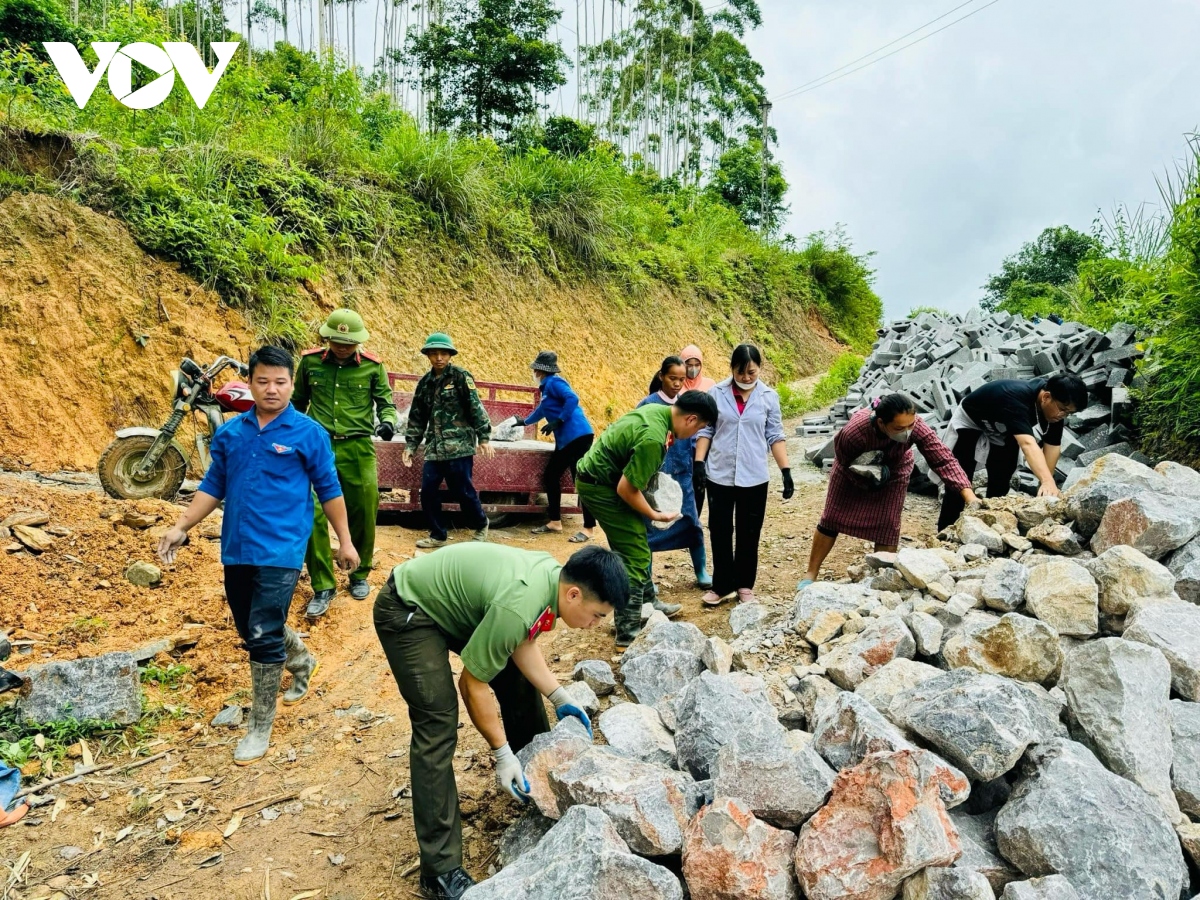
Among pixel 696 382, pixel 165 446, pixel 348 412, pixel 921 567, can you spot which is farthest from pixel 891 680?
pixel 165 446

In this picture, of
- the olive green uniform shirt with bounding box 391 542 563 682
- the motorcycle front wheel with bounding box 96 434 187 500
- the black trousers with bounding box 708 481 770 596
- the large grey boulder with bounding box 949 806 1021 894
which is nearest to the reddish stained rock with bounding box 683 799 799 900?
the large grey boulder with bounding box 949 806 1021 894

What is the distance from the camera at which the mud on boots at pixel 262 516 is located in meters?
3.06

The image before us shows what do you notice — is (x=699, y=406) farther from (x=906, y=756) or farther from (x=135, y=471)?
(x=135, y=471)

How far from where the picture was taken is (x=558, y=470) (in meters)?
6.66

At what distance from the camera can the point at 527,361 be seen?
36.3ft

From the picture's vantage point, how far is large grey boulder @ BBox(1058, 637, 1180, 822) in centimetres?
245

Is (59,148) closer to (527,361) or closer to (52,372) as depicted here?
(52,372)

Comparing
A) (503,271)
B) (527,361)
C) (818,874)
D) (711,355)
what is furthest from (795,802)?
(711,355)

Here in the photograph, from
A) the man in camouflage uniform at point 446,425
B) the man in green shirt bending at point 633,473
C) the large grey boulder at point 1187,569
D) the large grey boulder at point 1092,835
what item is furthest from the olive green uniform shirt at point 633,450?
the large grey boulder at point 1187,569

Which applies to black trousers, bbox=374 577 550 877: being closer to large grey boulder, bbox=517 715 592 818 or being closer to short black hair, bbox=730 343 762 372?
large grey boulder, bbox=517 715 592 818

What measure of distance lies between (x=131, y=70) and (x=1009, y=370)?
40.3 ft

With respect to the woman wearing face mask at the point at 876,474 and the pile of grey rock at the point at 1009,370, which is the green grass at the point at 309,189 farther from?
the woman wearing face mask at the point at 876,474

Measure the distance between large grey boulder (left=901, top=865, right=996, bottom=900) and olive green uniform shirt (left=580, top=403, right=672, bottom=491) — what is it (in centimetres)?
209

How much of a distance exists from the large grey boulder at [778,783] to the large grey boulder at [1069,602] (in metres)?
1.58
